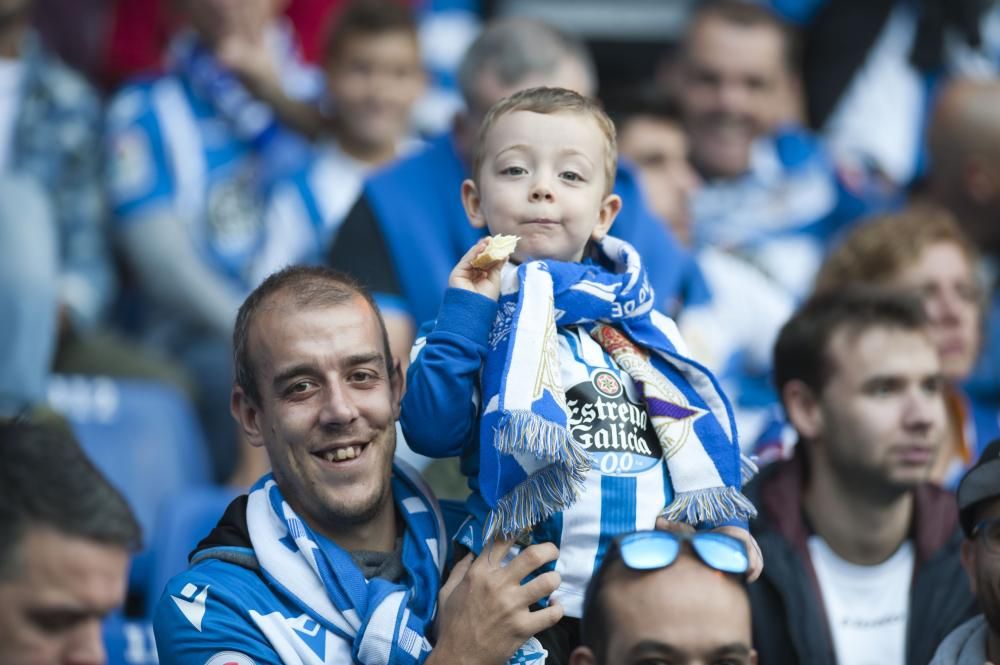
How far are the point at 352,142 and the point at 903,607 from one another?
2805mm

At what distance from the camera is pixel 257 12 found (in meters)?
6.34

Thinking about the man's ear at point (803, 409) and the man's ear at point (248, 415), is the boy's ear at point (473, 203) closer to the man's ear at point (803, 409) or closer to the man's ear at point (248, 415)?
the man's ear at point (248, 415)

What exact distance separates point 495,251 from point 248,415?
64 cm

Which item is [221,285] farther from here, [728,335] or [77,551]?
[77,551]

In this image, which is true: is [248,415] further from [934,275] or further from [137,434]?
[934,275]

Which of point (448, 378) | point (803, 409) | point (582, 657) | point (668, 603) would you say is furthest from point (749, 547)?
point (803, 409)

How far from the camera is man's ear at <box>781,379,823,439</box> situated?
4375mm

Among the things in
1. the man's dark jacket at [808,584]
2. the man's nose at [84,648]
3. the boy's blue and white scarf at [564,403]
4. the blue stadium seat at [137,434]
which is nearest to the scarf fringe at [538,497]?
the boy's blue and white scarf at [564,403]

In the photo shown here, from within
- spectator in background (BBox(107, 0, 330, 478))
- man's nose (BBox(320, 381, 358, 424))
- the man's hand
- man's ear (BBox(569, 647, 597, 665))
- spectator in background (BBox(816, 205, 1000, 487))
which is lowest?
man's ear (BBox(569, 647, 597, 665))

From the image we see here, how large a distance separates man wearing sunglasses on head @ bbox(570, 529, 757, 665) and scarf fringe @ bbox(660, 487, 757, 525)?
60mm

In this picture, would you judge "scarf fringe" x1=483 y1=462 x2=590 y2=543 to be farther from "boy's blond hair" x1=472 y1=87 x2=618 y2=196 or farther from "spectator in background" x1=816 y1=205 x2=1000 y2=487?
"spectator in background" x1=816 y1=205 x2=1000 y2=487

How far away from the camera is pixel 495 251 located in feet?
10.4

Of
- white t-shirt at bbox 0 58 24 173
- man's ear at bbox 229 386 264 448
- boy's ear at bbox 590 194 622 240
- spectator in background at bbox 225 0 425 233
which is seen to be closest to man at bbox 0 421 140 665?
man's ear at bbox 229 386 264 448

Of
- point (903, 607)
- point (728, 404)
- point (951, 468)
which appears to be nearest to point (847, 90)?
point (951, 468)
